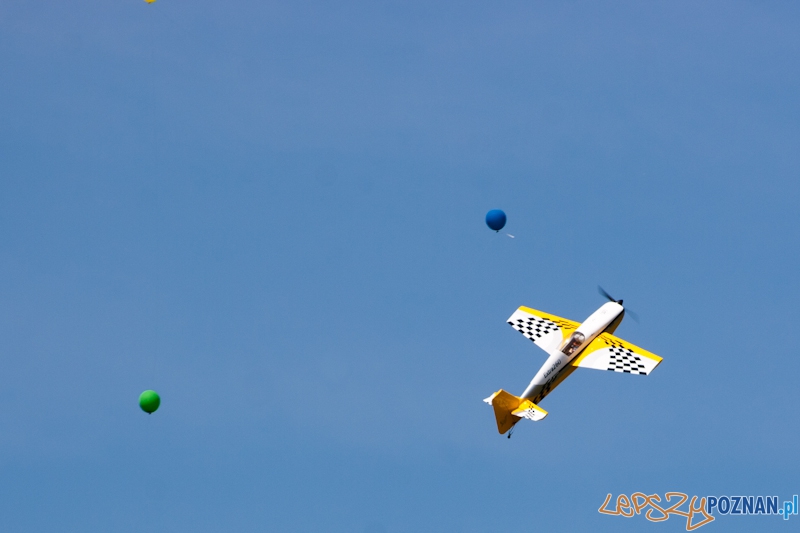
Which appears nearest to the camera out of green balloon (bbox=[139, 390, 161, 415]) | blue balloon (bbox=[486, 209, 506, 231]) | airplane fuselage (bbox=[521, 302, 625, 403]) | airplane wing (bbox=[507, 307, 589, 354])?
green balloon (bbox=[139, 390, 161, 415])

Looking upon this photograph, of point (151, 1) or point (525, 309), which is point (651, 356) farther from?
point (151, 1)

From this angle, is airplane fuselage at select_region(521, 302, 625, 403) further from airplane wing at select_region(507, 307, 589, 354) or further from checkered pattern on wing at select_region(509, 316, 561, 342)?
checkered pattern on wing at select_region(509, 316, 561, 342)

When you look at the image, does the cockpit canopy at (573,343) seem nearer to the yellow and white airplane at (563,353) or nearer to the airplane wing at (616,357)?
the yellow and white airplane at (563,353)

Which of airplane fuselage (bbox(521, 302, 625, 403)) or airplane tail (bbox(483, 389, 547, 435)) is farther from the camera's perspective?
airplane fuselage (bbox(521, 302, 625, 403))

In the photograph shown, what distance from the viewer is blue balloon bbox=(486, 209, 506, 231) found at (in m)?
56.1

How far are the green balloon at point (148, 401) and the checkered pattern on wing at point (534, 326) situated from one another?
17.5 m

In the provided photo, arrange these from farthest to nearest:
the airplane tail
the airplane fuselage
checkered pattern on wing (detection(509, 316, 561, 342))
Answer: checkered pattern on wing (detection(509, 316, 561, 342)) → the airplane fuselage → the airplane tail

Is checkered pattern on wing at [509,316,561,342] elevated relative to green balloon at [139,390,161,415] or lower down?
elevated

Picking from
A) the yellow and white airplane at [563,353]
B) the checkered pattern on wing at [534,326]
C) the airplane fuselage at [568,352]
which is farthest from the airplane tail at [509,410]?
the checkered pattern on wing at [534,326]

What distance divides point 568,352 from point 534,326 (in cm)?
314

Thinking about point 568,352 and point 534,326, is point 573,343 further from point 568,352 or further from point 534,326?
point 534,326

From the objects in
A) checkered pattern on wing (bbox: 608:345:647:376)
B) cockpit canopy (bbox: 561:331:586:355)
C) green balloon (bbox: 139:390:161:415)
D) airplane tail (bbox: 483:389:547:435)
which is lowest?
green balloon (bbox: 139:390:161:415)

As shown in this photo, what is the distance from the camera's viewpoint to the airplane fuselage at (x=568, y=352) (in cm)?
5809

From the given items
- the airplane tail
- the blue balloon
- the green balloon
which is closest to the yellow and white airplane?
the airplane tail
